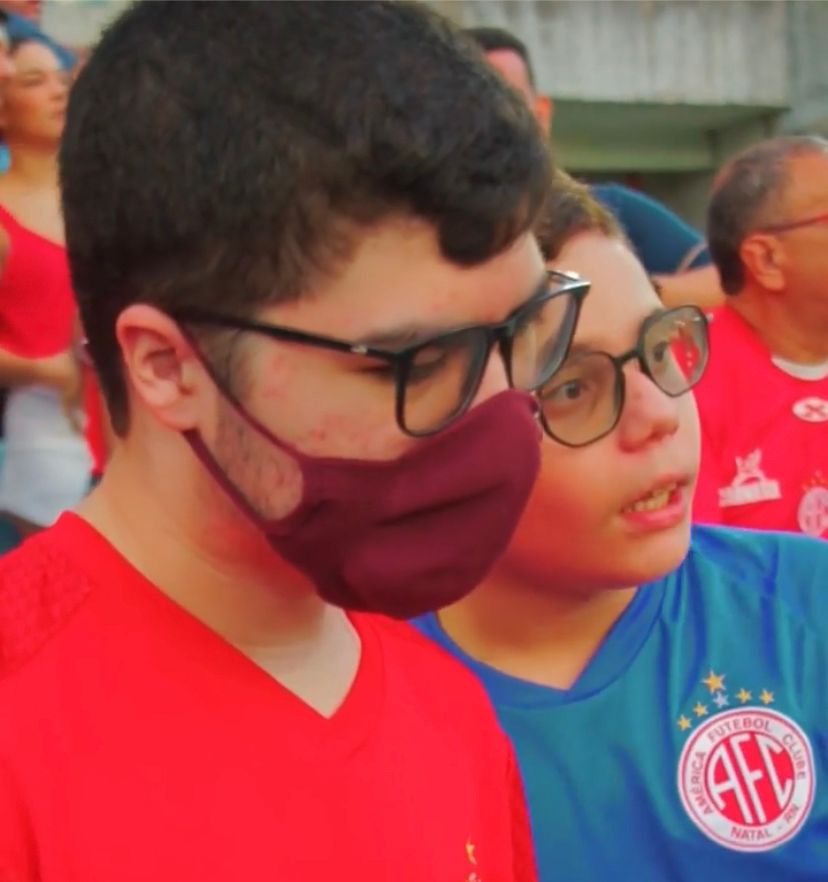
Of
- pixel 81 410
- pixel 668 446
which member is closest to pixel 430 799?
pixel 668 446

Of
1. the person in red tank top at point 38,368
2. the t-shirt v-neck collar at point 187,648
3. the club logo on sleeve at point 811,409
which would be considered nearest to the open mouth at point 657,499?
the t-shirt v-neck collar at point 187,648

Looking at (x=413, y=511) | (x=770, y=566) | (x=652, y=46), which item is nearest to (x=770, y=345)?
(x=770, y=566)

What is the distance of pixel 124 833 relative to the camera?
0.96 m

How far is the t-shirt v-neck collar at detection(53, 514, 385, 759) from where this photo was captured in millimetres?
1055

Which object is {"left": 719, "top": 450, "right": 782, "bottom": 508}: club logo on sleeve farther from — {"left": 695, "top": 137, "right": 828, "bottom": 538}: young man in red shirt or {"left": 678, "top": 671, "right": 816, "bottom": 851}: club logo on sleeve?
{"left": 678, "top": 671, "right": 816, "bottom": 851}: club logo on sleeve

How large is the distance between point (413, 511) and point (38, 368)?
63.0 inches

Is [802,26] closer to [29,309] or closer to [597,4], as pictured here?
[597,4]

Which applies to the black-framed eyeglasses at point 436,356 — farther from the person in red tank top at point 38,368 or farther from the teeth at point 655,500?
the person in red tank top at point 38,368

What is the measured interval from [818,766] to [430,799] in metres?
0.53

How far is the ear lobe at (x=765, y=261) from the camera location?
122 inches

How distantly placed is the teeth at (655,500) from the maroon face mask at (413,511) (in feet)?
1.16

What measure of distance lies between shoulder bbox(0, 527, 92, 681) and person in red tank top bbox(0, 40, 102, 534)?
1.30 meters

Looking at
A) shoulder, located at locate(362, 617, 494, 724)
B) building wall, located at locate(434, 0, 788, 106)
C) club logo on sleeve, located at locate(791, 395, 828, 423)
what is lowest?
building wall, located at locate(434, 0, 788, 106)

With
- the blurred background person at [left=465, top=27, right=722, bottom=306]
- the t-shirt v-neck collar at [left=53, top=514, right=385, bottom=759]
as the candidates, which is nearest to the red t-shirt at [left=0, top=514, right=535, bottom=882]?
the t-shirt v-neck collar at [left=53, top=514, right=385, bottom=759]
